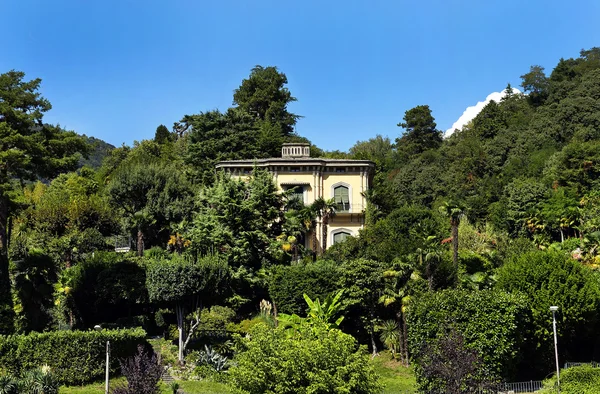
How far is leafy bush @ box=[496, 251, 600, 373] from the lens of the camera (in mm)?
26328

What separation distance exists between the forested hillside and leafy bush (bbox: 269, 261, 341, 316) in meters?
0.08

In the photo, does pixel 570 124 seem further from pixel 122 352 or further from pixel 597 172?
pixel 122 352

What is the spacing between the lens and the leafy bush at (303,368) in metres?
19.6

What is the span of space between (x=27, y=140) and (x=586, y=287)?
84.1 feet

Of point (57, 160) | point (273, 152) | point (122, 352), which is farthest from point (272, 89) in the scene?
→ point (122, 352)

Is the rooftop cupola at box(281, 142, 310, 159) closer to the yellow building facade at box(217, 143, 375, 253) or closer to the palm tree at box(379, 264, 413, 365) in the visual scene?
the yellow building facade at box(217, 143, 375, 253)

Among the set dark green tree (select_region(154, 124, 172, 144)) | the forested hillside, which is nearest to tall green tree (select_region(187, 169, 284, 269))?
the forested hillside

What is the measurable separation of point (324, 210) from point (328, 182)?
2.87 m

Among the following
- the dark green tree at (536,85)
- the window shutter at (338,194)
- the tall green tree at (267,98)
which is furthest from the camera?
the dark green tree at (536,85)

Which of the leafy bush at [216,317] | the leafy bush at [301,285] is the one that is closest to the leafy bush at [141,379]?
the leafy bush at [301,285]

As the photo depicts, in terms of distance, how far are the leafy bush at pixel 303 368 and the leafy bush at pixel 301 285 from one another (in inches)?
465

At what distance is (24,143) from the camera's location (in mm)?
30906

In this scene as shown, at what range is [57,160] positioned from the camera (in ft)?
106

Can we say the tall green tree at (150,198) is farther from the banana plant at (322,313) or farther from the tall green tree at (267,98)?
the tall green tree at (267,98)
